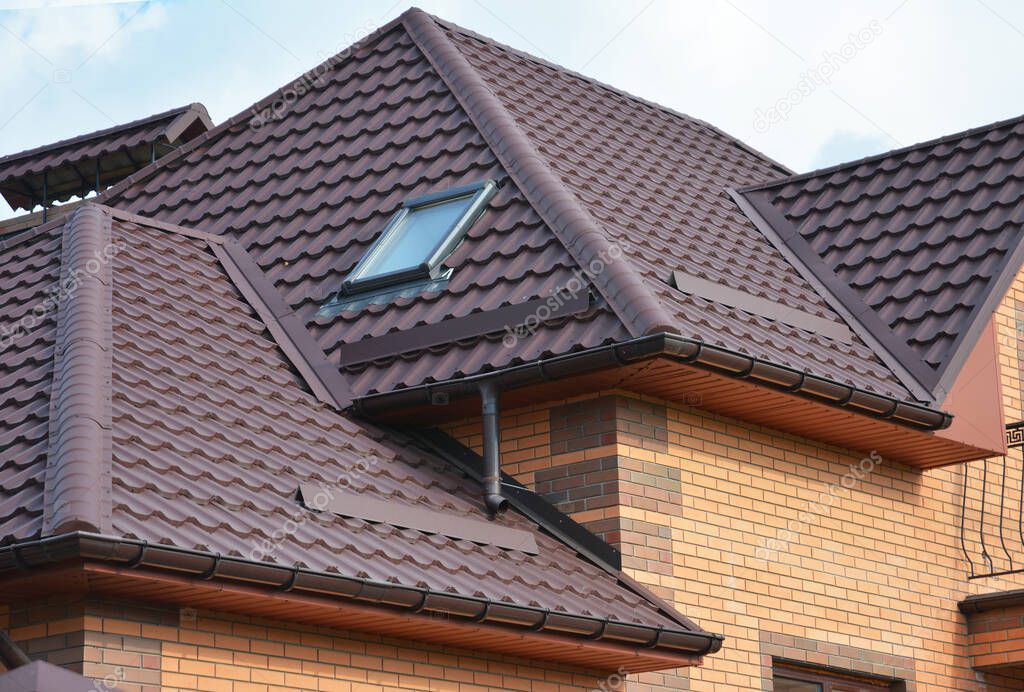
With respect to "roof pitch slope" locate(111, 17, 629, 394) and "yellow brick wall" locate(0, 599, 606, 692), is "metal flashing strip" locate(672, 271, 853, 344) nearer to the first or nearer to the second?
"roof pitch slope" locate(111, 17, 629, 394)

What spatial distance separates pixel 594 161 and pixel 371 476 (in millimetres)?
4279

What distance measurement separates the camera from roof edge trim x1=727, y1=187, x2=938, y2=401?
12.0 metres

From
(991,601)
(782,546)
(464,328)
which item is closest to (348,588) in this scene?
(464,328)

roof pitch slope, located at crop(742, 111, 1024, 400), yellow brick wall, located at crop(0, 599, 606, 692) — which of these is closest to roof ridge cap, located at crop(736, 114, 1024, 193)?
roof pitch slope, located at crop(742, 111, 1024, 400)

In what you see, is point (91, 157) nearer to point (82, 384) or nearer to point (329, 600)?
point (82, 384)

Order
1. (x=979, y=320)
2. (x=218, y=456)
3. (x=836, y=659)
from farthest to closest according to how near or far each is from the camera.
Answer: (x=979, y=320)
(x=836, y=659)
(x=218, y=456)

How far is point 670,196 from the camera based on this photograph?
13656 millimetres

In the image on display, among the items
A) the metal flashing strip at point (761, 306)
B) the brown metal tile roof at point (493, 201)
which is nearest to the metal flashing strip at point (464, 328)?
the brown metal tile roof at point (493, 201)

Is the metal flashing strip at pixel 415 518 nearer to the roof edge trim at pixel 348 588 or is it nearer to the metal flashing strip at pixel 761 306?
the roof edge trim at pixel 348 588

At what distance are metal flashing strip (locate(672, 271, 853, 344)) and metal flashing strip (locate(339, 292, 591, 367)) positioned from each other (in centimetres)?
101

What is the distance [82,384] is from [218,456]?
0.83 m

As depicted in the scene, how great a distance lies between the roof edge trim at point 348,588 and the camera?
735cm

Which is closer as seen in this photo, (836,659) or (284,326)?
(836,659)

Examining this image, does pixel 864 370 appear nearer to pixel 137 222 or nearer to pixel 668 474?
pixel 668 474
